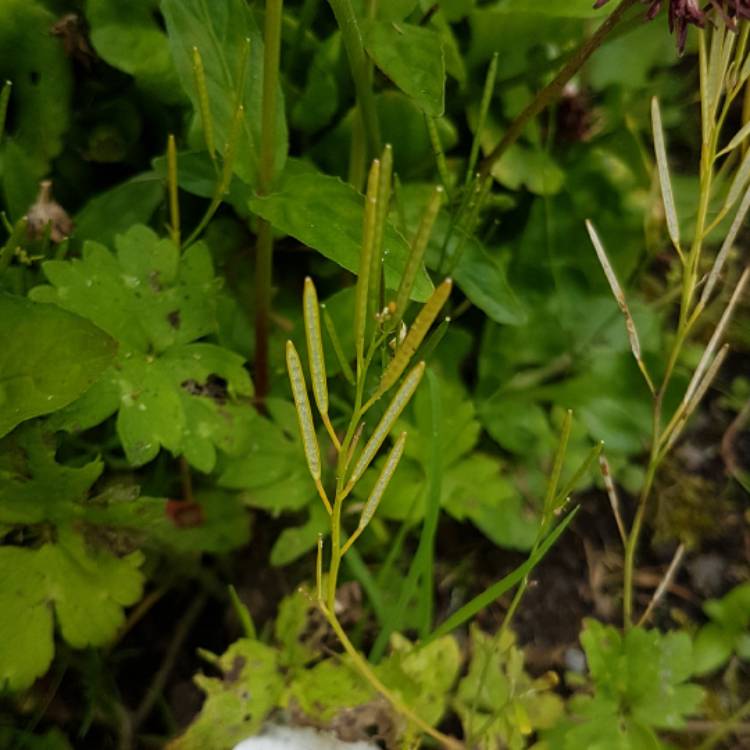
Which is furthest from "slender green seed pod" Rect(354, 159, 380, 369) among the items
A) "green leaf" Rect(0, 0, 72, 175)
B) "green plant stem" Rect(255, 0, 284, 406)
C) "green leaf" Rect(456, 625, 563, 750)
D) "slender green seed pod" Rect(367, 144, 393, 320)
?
"green leaf" Rect(0, 0, 72, 175)

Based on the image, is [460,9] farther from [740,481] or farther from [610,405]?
[740,481]

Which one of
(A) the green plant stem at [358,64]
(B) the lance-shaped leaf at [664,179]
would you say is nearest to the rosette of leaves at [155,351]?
(A) the green plant stem at [358,64]

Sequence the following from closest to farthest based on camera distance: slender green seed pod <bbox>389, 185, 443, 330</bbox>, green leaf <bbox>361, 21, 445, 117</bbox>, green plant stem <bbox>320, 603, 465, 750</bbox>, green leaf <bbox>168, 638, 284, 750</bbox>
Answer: slender green seed pod <bbox>389, 185, 443, 330</bbox>, green plant stem <bbox>320, 603, 465, 750</bbox>, green leaf <bbox>361, 21, 445, 117</bbox>, green leaf <bbox>168, 638, 284, 750</bbox>

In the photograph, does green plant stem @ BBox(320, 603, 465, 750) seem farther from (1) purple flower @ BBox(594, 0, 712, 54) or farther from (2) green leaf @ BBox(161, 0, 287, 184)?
(1) purple flower @ BBox(594, 0, 712, 54)

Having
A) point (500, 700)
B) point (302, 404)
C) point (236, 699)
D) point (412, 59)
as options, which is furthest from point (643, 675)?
point (412, 59)

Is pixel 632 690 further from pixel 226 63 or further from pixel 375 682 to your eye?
pixel 226 63

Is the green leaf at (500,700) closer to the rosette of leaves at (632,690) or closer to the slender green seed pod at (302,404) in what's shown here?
the rosette of leaves at (632,690)

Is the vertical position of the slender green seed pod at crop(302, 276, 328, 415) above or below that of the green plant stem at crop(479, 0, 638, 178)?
below
